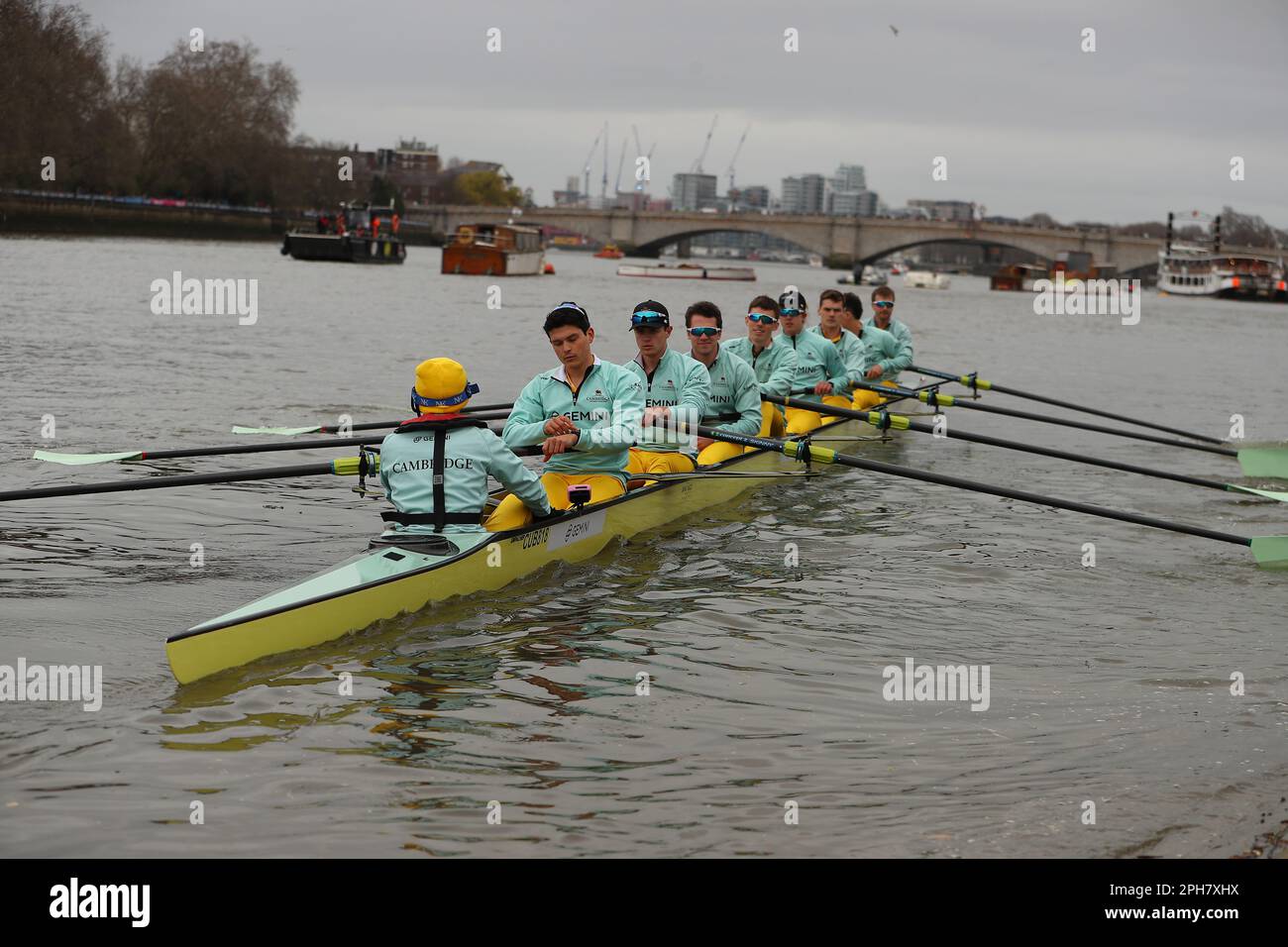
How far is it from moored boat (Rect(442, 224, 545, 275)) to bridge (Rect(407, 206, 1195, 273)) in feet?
99.7

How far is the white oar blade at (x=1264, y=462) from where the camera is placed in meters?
16.5

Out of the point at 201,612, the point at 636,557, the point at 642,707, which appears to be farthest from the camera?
the point at 636,557

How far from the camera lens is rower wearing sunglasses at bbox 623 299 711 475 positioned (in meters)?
11.4

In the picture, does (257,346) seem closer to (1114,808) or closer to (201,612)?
(201,612)

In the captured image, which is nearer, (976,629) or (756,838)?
(756,838)

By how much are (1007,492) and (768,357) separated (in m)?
5.70

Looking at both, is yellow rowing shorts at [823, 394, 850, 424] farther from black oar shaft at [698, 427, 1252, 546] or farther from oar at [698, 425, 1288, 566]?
black oar shaft at [698, 427, 1252, 546]

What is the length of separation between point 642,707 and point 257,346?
23.3 m

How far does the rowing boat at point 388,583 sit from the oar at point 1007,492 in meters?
1.16

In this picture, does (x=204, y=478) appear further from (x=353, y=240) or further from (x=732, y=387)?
(x=353, y=240)

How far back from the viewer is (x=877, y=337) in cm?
1961

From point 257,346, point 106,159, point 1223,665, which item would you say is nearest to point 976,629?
point 1223,665

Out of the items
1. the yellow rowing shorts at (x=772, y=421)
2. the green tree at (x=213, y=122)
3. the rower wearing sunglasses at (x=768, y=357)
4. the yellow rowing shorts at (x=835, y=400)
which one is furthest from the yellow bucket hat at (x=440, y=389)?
the green tree at (x=213, y=122)

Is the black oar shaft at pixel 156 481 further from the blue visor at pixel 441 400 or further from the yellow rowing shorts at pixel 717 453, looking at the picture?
the yellow rowing shorts at pixel 717 453
